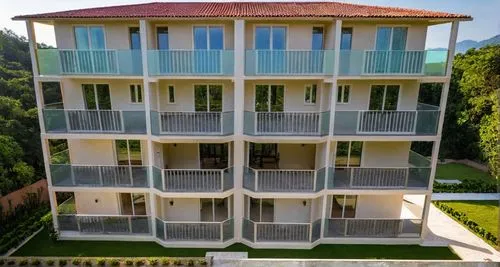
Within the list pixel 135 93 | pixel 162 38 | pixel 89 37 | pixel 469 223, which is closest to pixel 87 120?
pixel 135 93

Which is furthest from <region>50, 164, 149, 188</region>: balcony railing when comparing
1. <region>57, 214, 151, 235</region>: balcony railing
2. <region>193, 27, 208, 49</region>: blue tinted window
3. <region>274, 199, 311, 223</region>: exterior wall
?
<region>274, 199, 311, 223</region>: exterior wall

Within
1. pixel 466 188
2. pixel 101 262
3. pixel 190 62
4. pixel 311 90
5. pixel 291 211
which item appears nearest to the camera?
pixel 190 62

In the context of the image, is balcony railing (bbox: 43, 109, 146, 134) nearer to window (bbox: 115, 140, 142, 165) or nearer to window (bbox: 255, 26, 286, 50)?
window (bbox: 115, 140, 142, 165)

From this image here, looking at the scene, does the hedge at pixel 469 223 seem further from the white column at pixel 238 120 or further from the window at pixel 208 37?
the window at pixel 208 37

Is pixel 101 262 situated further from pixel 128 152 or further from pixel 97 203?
pixel 128 152

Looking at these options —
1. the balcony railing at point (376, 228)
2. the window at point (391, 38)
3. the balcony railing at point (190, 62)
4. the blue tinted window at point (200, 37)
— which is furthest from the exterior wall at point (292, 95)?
the balcony railing at point (376, 228)
